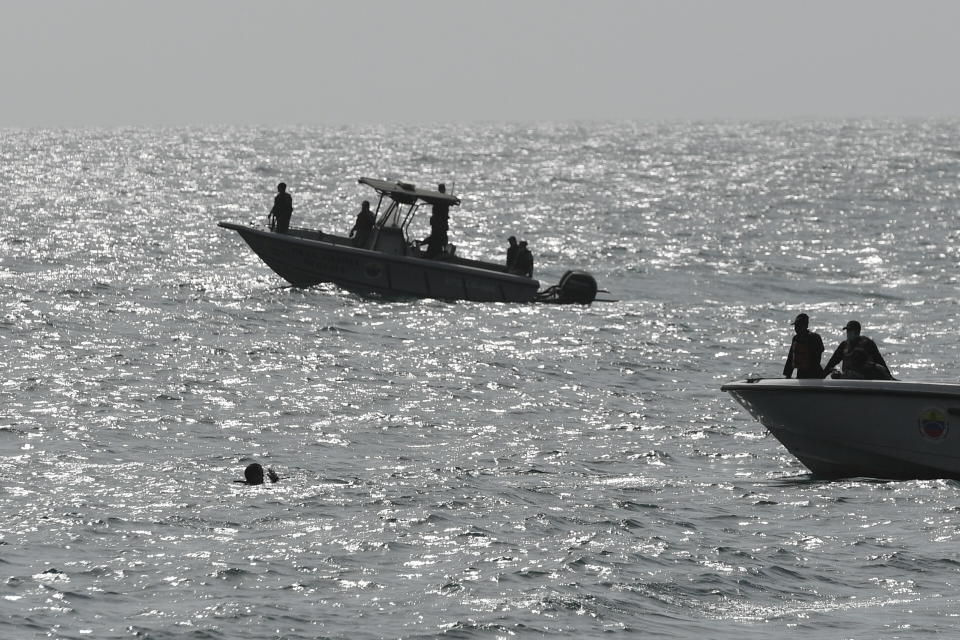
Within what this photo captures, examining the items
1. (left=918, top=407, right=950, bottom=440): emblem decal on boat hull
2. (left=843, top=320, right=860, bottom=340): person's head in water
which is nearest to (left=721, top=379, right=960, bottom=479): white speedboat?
(left=918, top=407, right=950, bottom=440): emblem decal on boat hull

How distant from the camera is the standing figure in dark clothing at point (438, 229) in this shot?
32.7 m

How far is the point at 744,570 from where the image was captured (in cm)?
1366

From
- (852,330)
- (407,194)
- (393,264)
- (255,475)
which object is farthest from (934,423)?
(393,264)

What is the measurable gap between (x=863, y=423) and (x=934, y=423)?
74 cm

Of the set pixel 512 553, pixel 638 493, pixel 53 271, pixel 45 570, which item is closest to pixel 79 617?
pixel 45 570

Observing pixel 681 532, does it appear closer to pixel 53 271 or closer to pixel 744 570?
pixel 744 570

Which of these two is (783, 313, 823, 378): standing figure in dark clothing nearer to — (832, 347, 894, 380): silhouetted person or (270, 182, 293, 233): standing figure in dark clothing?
(832, 347, 894, 380): silhouetted person

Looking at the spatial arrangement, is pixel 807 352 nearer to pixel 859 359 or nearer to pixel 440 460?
pixel 859 359

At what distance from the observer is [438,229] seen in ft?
109

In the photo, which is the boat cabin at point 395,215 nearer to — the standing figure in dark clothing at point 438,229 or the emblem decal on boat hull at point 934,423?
the standing figure in dark clothing at point 438,229

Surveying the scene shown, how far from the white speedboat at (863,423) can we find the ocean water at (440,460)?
35cm

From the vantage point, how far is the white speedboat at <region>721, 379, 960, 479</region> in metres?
16.6

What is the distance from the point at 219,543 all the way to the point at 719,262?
3265cm

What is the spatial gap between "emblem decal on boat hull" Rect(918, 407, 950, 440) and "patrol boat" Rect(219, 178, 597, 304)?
16.8 m
